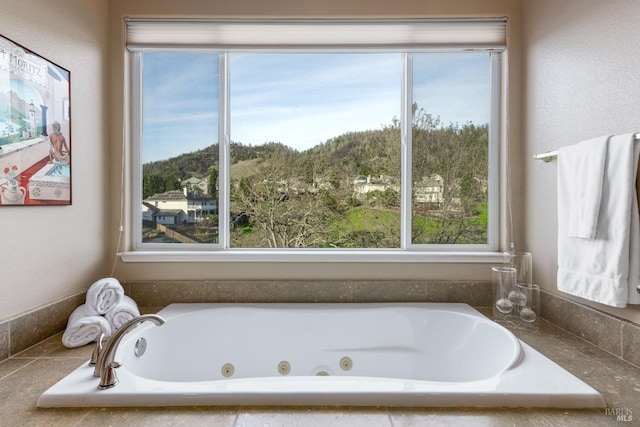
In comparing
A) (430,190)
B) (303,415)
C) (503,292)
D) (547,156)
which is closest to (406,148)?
(430,190)

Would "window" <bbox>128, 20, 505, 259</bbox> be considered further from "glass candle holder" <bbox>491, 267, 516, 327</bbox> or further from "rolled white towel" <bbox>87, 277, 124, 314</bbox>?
"rolled white towel" <bbox>87, 277, 124, 314</bbox>

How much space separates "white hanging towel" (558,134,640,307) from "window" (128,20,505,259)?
0.58 meters

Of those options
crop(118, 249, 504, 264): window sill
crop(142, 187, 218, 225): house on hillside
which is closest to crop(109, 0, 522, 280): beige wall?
crop(118, 249, 504, 264): window sill

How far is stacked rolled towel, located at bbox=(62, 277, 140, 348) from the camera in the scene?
1.49 m

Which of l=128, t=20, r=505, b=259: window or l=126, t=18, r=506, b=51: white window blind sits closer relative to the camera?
l=126, t=18, r=506, b=51: white window blind

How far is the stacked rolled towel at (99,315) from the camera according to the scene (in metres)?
1.49

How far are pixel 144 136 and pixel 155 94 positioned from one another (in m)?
0.28

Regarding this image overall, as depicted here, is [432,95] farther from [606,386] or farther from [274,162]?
[606,386]

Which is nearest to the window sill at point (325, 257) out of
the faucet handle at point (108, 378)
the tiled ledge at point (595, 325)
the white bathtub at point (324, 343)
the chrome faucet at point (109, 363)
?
the white bathtub at point (324, 343)

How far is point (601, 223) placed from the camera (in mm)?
1364

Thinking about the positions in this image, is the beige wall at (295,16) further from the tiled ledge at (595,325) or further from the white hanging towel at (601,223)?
the white hanging towel at (601,223)

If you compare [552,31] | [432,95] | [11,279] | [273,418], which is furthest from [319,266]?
[552,31]

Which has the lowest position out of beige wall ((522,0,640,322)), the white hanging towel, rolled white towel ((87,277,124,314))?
rolled white towel ((87,277,124,314))

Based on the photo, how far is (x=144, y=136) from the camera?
6.97 feet
